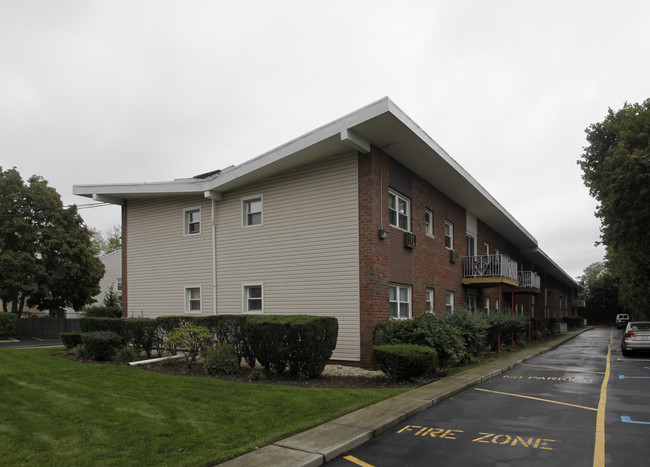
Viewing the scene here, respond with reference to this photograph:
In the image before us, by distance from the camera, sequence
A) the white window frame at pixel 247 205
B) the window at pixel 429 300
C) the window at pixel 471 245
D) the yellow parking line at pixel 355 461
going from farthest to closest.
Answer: the window at pixel 471 245 < the window at pixel 429 300 < the white window frame at pixel 247 205 < the yellow parking line at pixel 355 461

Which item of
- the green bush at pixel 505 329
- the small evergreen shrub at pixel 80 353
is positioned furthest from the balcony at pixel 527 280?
the small evergreen shrub at pixel 80 353

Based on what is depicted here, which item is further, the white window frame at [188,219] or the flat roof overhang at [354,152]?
the white window frame at [188,219]

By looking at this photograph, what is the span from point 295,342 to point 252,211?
725 centimetres

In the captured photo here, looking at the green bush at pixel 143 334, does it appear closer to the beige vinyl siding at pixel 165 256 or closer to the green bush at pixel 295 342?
the beige vinyl siding at pixel 165 256

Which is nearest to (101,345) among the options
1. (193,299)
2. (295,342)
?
(193,299)

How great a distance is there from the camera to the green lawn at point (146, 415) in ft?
19.0

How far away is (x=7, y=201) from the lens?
1281 inches

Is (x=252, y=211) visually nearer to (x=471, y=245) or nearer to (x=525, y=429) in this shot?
(x=525, y=429)

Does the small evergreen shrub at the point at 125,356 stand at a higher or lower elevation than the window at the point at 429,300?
lower

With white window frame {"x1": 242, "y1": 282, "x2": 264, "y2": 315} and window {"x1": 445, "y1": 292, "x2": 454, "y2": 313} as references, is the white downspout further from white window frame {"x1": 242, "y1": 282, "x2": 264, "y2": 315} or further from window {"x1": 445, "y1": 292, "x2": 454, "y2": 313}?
window {"x1": 445, "y1": 292, "x2": 454, "y2": 313}

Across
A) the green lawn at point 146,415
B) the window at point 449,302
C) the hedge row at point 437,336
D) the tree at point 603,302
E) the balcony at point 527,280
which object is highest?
the balcony at point 527,280

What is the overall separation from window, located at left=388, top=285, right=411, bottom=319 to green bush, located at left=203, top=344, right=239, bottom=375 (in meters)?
5.38

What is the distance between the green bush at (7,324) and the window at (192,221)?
17.0m

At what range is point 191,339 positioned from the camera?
517 inches
